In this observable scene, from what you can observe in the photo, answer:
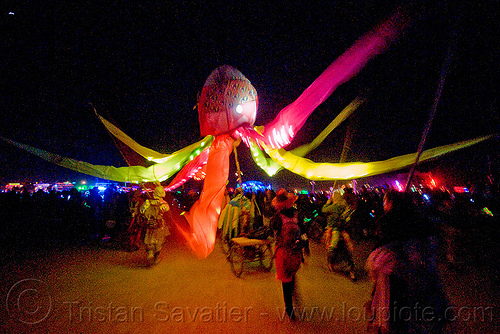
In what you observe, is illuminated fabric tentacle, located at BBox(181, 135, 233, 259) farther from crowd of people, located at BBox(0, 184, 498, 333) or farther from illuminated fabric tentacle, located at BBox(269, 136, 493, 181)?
crowd of people, located at BBox(0, 184, 498, 333)

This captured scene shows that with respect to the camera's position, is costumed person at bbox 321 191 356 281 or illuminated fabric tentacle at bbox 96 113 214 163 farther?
costumed person at bbox 321 191 356 281

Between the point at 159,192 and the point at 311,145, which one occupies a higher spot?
the point at 311,145

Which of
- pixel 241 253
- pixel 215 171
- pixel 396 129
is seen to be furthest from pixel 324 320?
pixel 396 129

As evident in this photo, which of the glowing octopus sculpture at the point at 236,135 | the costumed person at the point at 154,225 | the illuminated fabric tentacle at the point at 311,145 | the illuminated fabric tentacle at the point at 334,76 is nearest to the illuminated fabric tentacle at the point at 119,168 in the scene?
the glowing octopus sculpture at the point at 236,135

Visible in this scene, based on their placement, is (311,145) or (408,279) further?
(311,145)

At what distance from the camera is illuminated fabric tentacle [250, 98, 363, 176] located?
126 inches

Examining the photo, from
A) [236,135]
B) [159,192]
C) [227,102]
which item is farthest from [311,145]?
[159,192]

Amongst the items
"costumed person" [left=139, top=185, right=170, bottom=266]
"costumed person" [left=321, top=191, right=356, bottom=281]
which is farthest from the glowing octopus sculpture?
"costumed person" [left=139, top=185, right=170, bottom=266]

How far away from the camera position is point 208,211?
2344mm

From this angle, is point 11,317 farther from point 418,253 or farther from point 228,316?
point 418,253

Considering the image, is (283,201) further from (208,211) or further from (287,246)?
(208,211)

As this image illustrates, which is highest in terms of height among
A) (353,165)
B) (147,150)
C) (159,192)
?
(147,150)

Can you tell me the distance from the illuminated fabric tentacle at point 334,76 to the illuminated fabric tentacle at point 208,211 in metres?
0.69

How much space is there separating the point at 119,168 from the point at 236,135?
1.73 m
